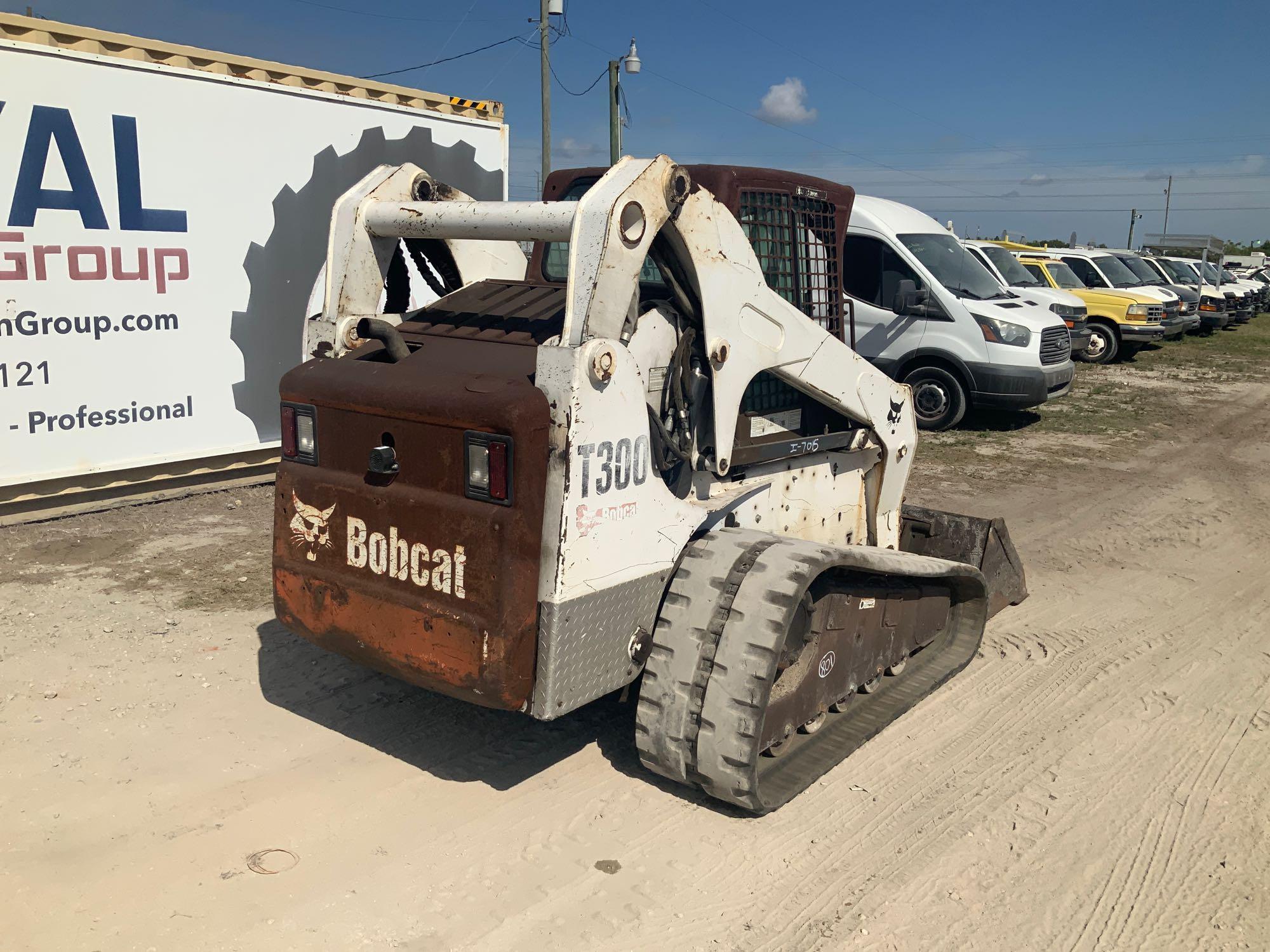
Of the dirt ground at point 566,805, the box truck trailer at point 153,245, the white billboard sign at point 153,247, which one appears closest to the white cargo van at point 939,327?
the box truck trailer at point 153,245

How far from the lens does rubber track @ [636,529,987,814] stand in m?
3.41

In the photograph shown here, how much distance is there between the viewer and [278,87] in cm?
798

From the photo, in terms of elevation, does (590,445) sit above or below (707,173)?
below

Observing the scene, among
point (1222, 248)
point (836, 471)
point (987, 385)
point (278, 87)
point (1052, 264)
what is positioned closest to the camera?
point (836, 471)

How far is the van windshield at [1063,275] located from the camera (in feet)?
62.5

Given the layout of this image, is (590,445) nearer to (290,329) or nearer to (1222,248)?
(290,329)

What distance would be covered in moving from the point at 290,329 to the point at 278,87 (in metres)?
1.85

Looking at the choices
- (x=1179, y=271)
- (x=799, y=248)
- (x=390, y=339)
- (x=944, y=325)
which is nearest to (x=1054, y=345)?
(x=944, y=325)

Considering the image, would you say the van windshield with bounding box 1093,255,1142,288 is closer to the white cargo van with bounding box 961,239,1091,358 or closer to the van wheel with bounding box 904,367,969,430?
the white cargo van with bounding box 961,239,1091,358

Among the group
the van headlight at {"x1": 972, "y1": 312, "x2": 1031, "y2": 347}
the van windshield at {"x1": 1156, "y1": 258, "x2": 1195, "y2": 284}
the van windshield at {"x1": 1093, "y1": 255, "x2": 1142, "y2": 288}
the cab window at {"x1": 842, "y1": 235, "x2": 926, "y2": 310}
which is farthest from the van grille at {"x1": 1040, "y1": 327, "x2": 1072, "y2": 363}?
the van windshield at {"x1": 1156, "y1": 258, "x2": 1195, "y2": 284}

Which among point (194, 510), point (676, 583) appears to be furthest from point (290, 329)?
point (676, 583)

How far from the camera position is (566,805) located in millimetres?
3691

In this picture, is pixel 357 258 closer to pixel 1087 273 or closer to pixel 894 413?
pixel 894 413

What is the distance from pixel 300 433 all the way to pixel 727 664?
68.1 inches
